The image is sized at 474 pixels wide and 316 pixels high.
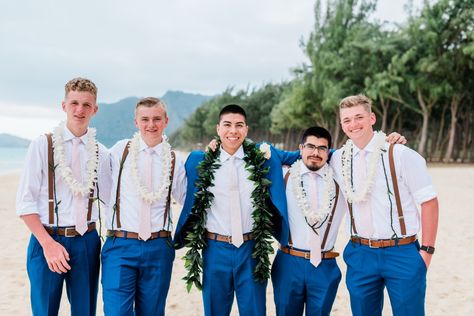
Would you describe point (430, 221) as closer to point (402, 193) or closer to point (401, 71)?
point (402, 193)

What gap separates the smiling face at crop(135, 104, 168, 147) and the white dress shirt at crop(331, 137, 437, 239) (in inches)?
86.7

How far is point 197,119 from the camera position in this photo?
91375 mm

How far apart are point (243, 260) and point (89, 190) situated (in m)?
1.70

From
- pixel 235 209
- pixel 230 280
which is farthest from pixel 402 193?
pixel 230 280

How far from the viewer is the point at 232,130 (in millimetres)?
4332

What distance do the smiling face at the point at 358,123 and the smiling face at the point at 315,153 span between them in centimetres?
35

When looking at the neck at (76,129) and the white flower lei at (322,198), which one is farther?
the white flower lei at (322,198)

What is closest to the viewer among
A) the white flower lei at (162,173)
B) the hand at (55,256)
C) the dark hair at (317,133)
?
the hand at (55,256)

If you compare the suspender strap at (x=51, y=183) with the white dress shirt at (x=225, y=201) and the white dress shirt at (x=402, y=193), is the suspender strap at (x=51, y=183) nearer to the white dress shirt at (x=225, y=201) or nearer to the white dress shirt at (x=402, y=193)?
the white dress shirt at (x=225, y=201)

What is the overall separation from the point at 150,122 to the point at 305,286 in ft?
7.83

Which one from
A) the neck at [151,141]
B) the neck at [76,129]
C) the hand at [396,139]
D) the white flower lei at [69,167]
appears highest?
the hand at [396,139]

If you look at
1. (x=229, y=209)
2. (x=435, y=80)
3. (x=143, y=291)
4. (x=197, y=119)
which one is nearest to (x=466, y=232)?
(x=229, y=209)

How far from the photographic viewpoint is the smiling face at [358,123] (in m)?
4.06

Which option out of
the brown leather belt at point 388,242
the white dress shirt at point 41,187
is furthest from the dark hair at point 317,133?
the white dress shirt at point 41,187
